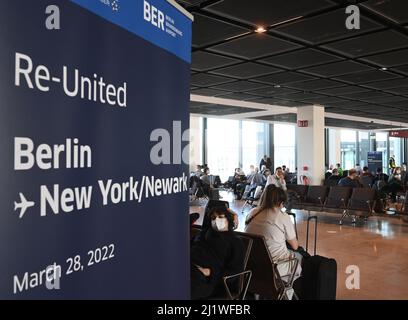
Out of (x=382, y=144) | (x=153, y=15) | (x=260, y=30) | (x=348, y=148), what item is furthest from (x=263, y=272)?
(x=382, y=144)

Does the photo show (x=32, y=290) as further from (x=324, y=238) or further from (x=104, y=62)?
(x=324, y=238)

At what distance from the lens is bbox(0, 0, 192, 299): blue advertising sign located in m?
1.13

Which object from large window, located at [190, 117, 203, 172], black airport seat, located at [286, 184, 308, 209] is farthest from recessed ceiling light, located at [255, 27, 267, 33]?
large window, located at [190, 117, 203, 172]

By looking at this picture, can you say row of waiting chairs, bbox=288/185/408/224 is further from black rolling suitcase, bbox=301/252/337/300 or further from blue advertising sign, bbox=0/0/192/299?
blue advertising sign, bbox=0/0/192/299

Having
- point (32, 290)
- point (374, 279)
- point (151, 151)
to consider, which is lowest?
point (374, 279)

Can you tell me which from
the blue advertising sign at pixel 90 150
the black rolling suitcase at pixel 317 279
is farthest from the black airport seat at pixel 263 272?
the blue advertising sign at pixel 90 150

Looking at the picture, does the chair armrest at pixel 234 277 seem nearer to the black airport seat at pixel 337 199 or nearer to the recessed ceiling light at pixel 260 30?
the recessed ceiling light at pixel 260 30

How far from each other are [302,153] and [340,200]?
4429mm

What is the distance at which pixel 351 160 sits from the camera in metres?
29.8

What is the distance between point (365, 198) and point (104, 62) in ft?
29.6

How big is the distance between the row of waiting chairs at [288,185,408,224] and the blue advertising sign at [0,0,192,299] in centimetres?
817

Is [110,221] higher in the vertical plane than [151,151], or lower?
lower

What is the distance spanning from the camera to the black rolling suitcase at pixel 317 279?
3.89m
